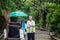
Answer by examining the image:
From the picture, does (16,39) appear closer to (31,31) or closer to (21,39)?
(21,39)

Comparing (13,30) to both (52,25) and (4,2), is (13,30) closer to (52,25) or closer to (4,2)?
(4,2)

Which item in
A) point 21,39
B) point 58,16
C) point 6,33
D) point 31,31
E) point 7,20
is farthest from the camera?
point 7,20

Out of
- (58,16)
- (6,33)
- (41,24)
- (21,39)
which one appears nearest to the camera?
(21,39)

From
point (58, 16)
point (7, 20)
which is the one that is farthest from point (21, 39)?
point (7, 20)

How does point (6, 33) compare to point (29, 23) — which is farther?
point (6, 33)

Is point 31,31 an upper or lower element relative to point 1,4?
lower

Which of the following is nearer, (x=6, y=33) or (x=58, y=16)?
(x=6, y=33)

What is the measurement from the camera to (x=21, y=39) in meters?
15.1

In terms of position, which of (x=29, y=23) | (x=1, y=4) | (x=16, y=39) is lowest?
(x=16, y=39)

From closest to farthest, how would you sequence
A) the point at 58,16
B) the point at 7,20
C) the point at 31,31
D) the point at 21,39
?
the point at 31,31 → the point at 21,39 → the point at 58,16 → the point at 7,20

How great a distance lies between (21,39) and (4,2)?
2.78 meters

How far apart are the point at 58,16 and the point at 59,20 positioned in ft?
1.52

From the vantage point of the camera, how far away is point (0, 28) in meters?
25.5

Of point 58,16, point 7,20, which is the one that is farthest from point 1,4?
Answer: point 7,20
